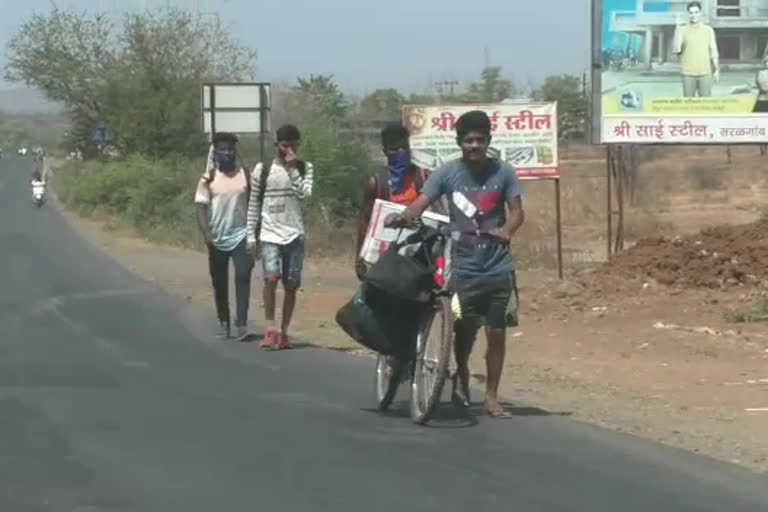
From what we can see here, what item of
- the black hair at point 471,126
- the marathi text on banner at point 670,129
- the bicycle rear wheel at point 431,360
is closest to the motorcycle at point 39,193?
the marathi text on banner at point 670,129

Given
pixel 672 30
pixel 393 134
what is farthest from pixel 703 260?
pixel 393 134

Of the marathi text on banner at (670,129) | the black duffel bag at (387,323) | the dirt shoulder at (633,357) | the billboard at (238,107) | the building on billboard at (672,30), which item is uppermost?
the building on billboard at (672,30)

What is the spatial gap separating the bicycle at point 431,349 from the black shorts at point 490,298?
0.39 ft

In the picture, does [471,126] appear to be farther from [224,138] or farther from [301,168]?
[224,138]

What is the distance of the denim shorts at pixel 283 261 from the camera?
12961 millimetres

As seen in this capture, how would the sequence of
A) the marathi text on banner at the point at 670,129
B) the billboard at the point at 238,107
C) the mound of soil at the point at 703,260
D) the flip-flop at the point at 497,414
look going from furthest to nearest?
the billboard at the point at 238,107, the marathi text on banner at the point at 670,129, the mound of soil at the point at 703,260, the flip-flop at the point at 497,414

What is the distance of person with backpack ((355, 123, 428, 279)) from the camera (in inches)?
410

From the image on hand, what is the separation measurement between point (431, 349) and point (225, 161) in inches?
196

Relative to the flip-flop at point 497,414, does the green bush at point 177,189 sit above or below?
above

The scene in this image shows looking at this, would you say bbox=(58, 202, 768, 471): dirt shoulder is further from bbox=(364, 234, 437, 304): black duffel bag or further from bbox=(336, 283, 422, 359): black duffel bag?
bbox=(364, 234, 437, 304): black duffel bag

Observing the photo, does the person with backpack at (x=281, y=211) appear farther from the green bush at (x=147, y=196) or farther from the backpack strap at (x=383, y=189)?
the green bush at (x=147, y=196)

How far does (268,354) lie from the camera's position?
12.9 meters

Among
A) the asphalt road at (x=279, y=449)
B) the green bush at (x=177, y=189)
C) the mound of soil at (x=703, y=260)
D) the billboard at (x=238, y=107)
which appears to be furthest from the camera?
the green bush at (x=177, y=189)

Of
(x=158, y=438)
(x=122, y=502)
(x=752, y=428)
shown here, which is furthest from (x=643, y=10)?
(x=122, y=502)
